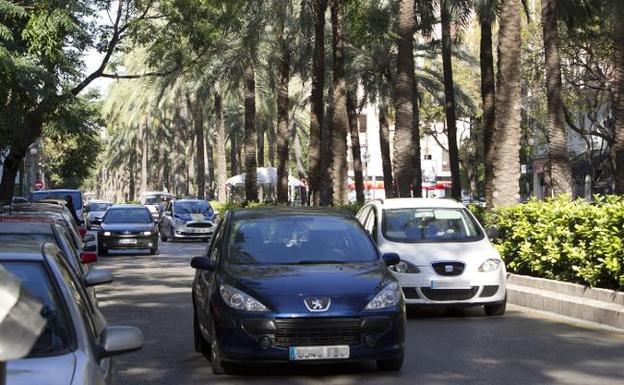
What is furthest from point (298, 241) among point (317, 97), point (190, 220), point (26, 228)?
point (190, 220)

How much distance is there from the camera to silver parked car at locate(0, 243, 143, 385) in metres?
4.18

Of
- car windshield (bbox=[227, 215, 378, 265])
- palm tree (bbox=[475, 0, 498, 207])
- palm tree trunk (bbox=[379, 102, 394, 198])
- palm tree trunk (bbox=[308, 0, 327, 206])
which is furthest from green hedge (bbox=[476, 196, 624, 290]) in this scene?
palm tree trunk (bbox=[379, 102, 394, 198])

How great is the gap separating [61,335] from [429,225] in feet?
36.1

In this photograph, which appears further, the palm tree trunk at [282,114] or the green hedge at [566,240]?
the palm tree trunk at [282,114]

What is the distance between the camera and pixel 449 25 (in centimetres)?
3556

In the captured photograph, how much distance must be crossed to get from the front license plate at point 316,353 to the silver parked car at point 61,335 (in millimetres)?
3415

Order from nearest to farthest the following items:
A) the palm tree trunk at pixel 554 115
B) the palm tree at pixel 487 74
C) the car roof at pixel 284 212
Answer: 1. the car roof at pixel 284 212
2. the palm tree trunk at pixel 554 115
3. the palm tree at pixel 487 74

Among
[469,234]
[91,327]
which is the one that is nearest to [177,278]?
[469,234]

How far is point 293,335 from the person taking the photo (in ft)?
29.5

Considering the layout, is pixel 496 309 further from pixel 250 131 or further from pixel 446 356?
pixel 250 131

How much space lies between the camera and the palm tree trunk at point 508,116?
21.0 meters

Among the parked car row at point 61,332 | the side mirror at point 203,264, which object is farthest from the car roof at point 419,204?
the parked car row at point 61,332

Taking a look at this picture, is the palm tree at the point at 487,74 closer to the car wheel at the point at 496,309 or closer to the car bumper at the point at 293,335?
the car wheel at the point at 496,309

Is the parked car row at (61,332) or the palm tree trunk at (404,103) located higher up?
the palm tree trunk at (404,103)
